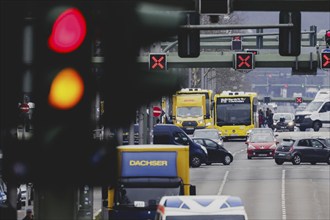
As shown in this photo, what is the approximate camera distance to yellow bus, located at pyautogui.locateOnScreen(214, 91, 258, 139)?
77.5 meters

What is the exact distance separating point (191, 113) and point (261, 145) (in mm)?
16383

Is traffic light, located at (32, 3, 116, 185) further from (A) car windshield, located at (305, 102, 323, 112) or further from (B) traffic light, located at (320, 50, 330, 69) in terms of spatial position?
(A) car windshield, located at (305, 102, 323, 112)

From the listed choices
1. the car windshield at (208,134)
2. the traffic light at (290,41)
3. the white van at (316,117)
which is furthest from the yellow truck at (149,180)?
the white van at (316,117)

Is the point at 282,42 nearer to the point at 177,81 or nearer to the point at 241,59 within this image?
the point at 177,81

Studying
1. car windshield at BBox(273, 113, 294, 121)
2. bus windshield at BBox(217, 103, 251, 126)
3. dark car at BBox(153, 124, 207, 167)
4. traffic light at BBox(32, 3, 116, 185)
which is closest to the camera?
traffic light at BBox(32, 3, 116, 185)

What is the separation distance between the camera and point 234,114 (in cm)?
7769

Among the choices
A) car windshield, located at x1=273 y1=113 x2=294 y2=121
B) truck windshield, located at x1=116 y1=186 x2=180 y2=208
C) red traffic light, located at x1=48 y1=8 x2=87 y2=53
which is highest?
red traffic light, located at x1=48 y1=8 x2=87 y2=53

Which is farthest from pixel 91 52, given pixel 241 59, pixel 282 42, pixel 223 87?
pixel 223 87

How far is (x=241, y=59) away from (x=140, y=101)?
4473 centimetres

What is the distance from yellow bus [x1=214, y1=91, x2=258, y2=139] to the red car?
47.1 feet

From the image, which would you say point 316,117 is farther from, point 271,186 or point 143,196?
point 143,196

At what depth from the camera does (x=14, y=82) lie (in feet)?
12.5

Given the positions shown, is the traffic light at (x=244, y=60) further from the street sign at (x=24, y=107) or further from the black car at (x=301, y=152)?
the street sign at (x=24, y=107)

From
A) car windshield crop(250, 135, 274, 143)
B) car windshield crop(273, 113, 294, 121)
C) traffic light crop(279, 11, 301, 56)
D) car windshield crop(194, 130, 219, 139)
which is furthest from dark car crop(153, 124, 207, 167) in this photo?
car windshield crop(273, 113, 294, 121)
